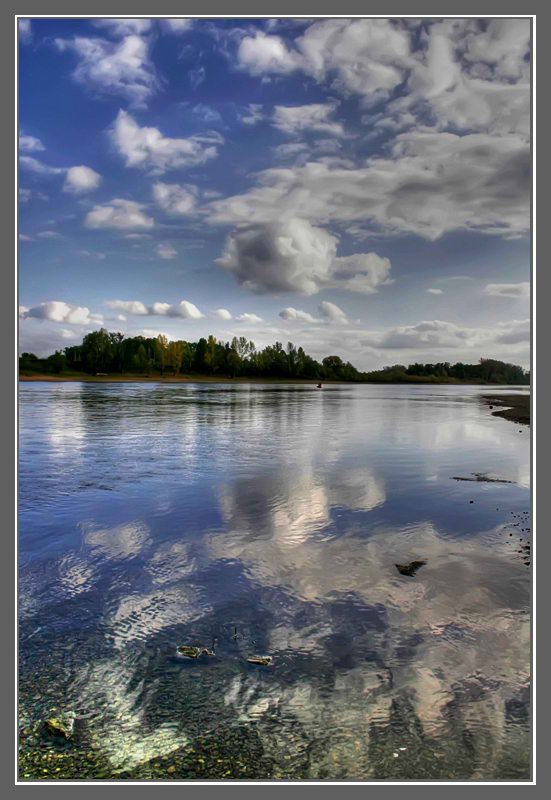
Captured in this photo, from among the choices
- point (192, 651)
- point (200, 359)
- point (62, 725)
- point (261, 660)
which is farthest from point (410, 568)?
point (200, 359)

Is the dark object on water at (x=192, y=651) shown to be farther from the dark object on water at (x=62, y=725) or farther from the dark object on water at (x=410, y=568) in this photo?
the dark object on water at (x=410, y=568)

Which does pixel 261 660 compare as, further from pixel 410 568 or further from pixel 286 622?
pixel 410 568

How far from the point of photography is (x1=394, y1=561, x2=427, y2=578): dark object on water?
12.5m

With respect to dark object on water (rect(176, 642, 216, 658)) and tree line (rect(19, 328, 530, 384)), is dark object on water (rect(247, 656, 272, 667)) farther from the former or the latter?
tree line (rect(19, 328, 530, 384))

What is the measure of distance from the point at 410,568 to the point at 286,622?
14.0ft

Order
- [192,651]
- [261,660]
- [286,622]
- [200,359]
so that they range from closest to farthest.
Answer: [261,660] < [192,651] < [286,622] < [200,359]

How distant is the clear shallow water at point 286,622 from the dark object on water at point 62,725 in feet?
0.72

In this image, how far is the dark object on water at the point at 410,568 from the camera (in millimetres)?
12472

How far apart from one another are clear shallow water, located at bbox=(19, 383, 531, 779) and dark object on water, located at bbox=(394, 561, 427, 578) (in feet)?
0.75

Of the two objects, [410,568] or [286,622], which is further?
[410,568]

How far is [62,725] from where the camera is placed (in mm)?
7102

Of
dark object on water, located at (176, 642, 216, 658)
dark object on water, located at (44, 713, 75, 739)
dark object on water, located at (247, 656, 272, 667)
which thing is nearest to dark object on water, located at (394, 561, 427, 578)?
dark object on water, located at (247, 656, 272, 667)

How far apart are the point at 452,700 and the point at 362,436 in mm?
34442

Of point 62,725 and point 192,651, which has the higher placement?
point 192,651
